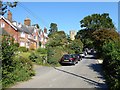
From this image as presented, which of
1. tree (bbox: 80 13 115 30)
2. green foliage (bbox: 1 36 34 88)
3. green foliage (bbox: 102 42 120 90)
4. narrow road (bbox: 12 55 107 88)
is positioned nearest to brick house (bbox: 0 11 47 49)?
tree (bbox: 80 13 115 30)

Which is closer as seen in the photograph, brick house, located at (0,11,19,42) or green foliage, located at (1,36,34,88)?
green foliage, located at (1,36,34,88)

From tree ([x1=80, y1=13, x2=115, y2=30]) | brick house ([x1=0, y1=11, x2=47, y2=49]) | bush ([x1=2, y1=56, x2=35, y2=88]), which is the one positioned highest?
tree ([x1=80, y1=13, x2=115, y2=30])

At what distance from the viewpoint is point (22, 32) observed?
211 feet

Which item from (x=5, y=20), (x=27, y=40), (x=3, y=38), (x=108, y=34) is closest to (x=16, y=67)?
(x=3, y=38)

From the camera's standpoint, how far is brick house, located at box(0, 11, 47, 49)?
190 ft

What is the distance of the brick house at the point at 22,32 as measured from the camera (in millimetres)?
57906

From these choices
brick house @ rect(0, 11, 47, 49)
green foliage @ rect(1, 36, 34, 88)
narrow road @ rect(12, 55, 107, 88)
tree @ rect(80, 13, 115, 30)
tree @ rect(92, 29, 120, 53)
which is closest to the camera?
green foliage @ rect(1, 36, 34, 88)

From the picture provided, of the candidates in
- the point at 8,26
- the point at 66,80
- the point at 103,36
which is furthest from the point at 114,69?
the point at 8,26

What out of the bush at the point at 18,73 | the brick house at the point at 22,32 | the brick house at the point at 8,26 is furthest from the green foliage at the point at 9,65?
the brick house at the point at 8,26

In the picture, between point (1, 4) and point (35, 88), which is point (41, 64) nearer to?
point (1, 4)

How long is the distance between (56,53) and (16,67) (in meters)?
16.1

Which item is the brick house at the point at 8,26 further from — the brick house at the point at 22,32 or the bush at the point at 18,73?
the bush at the point at 18,73

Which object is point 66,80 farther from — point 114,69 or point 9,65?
point 9,65

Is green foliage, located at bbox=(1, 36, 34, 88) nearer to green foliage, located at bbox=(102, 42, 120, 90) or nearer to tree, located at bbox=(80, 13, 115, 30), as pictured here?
green foliage, located at bbox=(102, 42, 120, 90)
